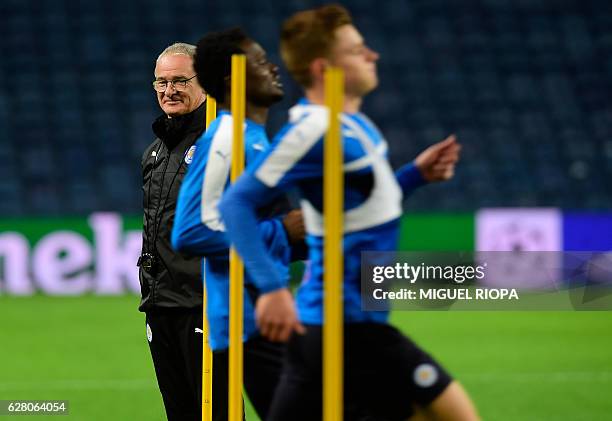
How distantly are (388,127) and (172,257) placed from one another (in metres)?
11.7

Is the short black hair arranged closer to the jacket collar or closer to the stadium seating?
the jacket collar

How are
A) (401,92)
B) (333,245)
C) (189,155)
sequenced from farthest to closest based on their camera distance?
1. (401,92)
2. (189,155)
3. (333,245)

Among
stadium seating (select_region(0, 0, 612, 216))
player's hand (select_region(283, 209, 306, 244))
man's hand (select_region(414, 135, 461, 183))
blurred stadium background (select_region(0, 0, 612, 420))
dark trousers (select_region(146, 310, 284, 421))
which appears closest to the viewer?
man's hand (select_region(414, 135, 461, 183))

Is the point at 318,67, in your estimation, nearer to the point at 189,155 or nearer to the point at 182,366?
the point at 189,155

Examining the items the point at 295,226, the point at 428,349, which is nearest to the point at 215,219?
the point at 295,226

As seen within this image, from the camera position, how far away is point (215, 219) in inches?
143

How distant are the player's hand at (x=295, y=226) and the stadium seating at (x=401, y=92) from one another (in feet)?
37.4

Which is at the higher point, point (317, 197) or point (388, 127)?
point (388, 127)

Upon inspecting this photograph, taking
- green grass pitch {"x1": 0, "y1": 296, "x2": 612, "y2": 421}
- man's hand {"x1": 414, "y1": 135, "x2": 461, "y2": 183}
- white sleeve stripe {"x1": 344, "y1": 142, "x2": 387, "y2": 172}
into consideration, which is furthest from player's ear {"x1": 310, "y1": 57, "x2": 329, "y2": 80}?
green grass pitch {"x1": 0, "y1": 296, "x2": 612, "y2": 421}

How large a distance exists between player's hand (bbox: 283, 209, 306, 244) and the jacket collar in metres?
1.12

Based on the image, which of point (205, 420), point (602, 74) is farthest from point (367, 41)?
point (205, 420)

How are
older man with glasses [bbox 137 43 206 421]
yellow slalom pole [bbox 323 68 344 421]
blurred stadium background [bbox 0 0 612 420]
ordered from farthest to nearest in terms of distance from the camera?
blurred stadium background [bbox 0 0 612 420] < older man with glasses [bbox 137 43 206 421] < yellow slalom pole [bbox 323 68 344 421]

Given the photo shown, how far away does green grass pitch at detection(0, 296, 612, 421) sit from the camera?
7.42 metres

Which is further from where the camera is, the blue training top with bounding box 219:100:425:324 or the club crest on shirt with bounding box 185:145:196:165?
the club crest on shirt with bounding box 185:145:196:165
